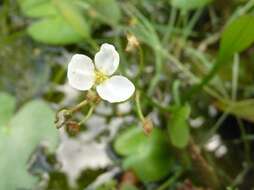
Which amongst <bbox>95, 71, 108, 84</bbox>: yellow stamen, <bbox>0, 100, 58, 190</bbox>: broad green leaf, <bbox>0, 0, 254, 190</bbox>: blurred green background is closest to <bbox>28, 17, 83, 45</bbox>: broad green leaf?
<bbox>0, 0, 254, 190</bbox>: blurred green background

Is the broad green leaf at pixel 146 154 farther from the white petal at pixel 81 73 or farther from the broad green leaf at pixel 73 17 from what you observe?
the white petal at pixel 81 73

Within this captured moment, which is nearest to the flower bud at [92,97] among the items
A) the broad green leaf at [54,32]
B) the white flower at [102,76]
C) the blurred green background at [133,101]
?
the white flower at [102,76]

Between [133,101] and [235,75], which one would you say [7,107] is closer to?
[133,101]

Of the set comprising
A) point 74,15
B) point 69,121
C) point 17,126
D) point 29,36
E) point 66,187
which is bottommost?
point 69,121

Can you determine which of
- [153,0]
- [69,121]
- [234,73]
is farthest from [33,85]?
[69,121]

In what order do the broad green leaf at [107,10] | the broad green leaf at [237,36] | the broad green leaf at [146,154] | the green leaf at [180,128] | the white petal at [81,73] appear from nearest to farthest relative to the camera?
1. the white petal at [81,73]
2. the broad green leaf at [237,36]
3. the green leaf at [180,128]
4. the broad green leaf at [146,154]
5. the broad green leaf at [107,10]

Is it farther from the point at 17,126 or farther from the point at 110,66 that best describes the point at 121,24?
the point at 110,66
